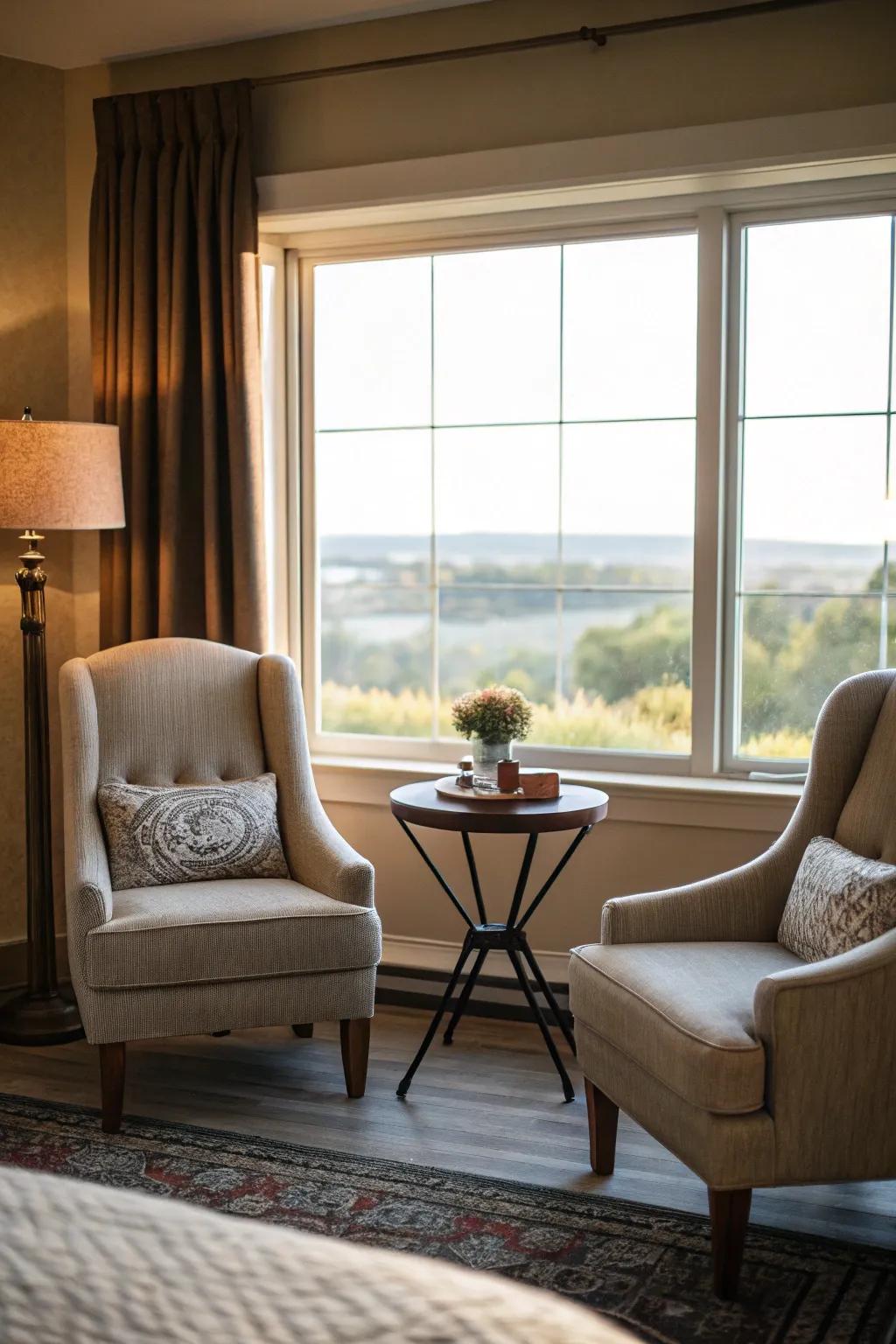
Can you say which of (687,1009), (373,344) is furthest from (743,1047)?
(373,344)

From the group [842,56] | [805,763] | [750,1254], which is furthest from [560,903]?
[842,56]

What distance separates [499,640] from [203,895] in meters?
1.31

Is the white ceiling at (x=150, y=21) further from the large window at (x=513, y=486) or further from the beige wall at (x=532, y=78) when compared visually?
the large window at (x=513, y=486)

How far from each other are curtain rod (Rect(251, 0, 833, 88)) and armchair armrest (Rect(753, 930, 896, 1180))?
2.41 meters

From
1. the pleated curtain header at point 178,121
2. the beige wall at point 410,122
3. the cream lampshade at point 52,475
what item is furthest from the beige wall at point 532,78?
the cream lampshade at point 52,475

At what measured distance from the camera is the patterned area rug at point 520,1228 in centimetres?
239

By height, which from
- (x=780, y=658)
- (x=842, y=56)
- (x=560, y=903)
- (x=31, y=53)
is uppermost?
(x=31, y=53)

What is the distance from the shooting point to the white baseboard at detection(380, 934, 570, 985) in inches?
156

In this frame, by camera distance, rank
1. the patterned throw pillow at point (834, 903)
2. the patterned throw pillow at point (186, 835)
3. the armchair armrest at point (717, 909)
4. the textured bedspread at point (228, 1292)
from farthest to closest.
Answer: the patterned throw pillow at point (186, 835), the armchair armrest at point (717, 909), the patterned throw pillow at point (834, 903), the textured bedspread at point (228, 1292)

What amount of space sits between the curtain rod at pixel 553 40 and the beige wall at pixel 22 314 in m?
0.76

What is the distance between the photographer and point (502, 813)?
3.27 meters

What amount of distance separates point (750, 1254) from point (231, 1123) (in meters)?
1.27

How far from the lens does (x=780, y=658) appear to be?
383cm

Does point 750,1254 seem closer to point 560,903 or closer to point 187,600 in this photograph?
point 560,903
